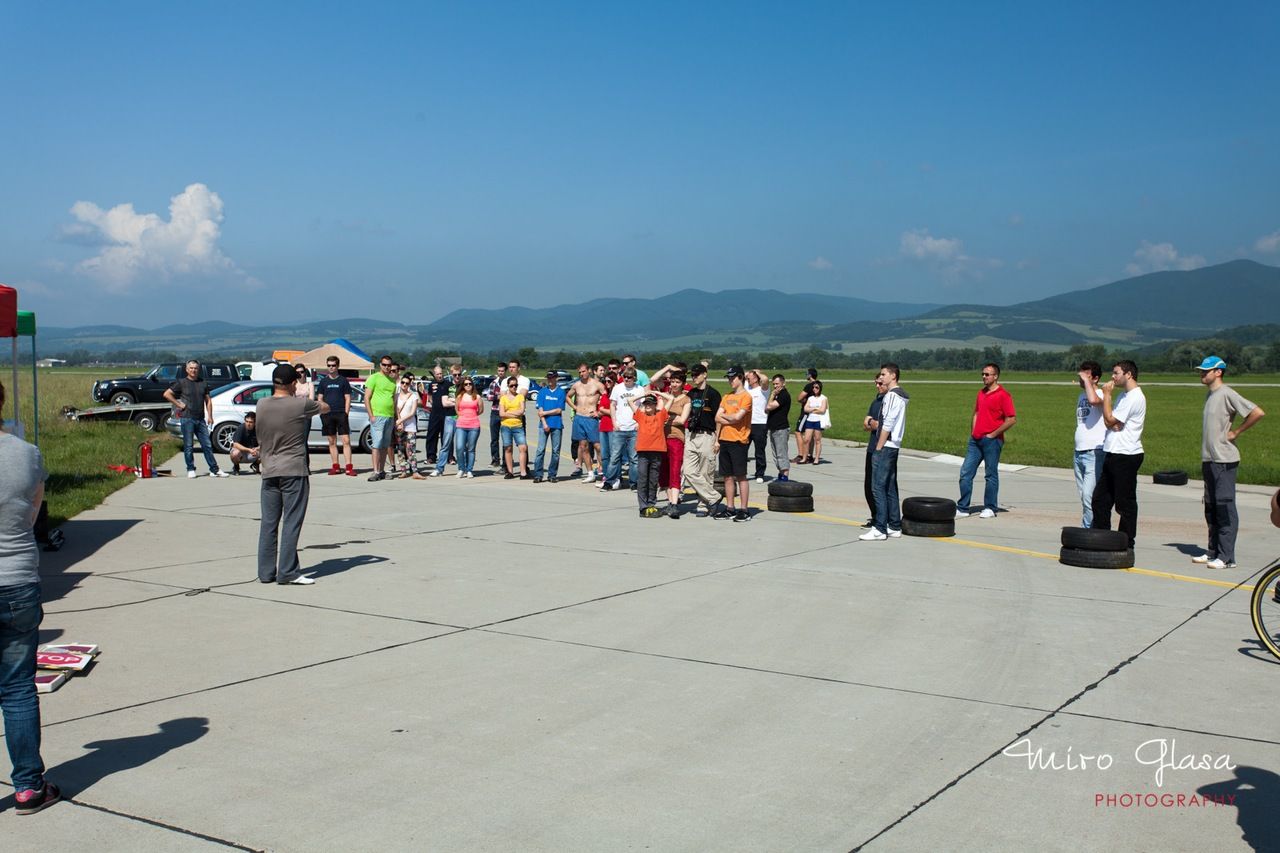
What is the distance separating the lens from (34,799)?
14.4 ft

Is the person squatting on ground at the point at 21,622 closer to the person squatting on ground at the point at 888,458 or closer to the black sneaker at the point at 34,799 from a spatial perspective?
the black sneaker at the point at 34,799

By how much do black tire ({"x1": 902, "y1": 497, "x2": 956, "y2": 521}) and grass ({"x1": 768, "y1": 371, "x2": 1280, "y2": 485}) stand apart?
9.91 metres

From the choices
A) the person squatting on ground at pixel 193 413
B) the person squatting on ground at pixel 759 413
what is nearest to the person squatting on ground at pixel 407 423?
the person squatting on ground at pixel 193 413

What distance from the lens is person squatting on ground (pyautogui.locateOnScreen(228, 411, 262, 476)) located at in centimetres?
1082

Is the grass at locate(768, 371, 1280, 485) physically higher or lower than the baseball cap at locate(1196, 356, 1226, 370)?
lower

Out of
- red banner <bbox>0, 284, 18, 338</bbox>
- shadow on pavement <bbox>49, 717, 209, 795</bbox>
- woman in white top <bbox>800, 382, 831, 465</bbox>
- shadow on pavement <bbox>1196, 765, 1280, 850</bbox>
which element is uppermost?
red banner <bbox>0, 284, 18, 338</bbox>

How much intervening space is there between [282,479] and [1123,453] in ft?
27.5

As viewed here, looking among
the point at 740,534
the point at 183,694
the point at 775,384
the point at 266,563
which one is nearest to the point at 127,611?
the point at 266,563

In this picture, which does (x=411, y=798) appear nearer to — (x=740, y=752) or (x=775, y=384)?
(x=740, y=752)

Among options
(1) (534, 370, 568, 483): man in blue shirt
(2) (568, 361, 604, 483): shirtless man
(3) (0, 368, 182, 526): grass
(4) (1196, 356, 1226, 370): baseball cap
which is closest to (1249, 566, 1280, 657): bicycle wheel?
(4) (1196, 356, 1226, 370): baseball cap

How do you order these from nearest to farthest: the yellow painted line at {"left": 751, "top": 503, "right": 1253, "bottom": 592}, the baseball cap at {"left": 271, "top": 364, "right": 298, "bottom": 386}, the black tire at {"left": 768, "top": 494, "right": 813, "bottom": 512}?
the baseball cap at {"left": 271, "top": 364, "right": 298, "bottom": 386}
the yellow painted line at {"left": 751, "top": 503, "right": 1253, "bottom": 592}
the black tire at {"left": 768, "top": 494, "right": 813, "bottom": 512}

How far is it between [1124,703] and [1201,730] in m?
0.49

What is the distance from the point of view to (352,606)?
8.36 m

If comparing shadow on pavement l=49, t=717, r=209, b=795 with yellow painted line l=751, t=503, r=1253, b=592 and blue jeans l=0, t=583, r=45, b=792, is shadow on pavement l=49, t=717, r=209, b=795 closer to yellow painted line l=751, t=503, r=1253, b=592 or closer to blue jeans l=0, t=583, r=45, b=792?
blue jeans l=0, t=583, r=45, b=792
